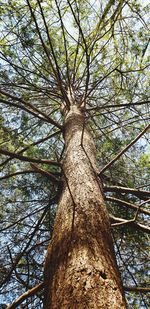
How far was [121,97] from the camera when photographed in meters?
5.77

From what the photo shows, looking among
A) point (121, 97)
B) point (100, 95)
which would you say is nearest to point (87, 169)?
point (121, 97)

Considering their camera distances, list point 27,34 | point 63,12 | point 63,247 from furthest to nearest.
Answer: point 63,12 < point 27,34 < point 63,247

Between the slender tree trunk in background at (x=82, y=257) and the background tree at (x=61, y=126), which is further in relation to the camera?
the background tree at (x=61, y=126)

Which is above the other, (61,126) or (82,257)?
(61,126)

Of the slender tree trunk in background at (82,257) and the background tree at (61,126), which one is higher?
the background tree at (61,126)

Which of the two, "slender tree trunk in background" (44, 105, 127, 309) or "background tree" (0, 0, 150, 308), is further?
"background tree" (0, 0, 150, 308)

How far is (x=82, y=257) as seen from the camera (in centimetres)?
147

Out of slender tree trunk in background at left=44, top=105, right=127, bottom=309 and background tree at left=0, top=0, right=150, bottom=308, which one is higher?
background tree at left=0, top=0, right=150, bottom=308

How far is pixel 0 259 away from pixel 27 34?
11.3 ft

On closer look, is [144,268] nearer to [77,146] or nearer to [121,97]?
[77,146]

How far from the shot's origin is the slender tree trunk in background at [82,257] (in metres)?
1.27

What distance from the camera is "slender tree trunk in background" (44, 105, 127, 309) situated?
1.27 metres

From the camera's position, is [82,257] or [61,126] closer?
[82,257]

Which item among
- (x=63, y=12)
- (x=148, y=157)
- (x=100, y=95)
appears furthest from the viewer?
(x=100, y=95)
